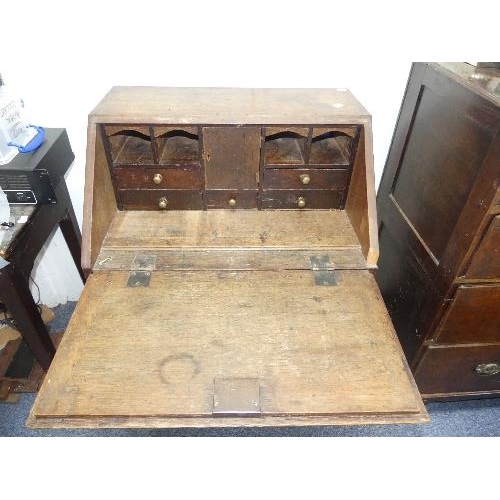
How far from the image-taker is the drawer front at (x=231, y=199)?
1.47 metres

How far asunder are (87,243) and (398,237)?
132 cm

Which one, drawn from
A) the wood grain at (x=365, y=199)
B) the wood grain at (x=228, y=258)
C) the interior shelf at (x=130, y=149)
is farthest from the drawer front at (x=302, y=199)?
the interior shelf at (x=130, y=149)

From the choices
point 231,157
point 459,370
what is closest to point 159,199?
point 231,157

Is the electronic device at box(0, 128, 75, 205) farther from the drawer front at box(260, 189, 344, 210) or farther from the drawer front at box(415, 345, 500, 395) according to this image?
the drawer front at box(415, 345, 500, 395)

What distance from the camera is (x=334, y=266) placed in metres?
1.30

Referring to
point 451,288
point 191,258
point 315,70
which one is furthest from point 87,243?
point 451,288

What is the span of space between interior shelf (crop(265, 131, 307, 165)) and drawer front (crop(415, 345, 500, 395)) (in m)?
0.96

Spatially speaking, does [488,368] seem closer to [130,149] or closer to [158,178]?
[158,178]

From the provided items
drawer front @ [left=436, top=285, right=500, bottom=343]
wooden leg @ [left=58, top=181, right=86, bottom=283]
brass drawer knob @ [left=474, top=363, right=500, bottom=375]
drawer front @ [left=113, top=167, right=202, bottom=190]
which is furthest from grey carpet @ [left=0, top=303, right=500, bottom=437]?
drawer front @ [left=113, top=167, right=202, bottom=190]

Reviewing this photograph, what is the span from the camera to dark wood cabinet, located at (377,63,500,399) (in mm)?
1236

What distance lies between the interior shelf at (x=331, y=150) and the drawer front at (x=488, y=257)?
52cm

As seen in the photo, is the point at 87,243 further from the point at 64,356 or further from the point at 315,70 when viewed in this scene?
the point at 315,70

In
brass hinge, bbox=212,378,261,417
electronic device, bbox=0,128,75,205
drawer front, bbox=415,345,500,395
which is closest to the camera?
brass hinge, bbox=212,378,261,417

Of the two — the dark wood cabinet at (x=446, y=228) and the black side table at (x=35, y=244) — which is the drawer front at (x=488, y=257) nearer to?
the dark wood cabinet at (x=446, y=228)
